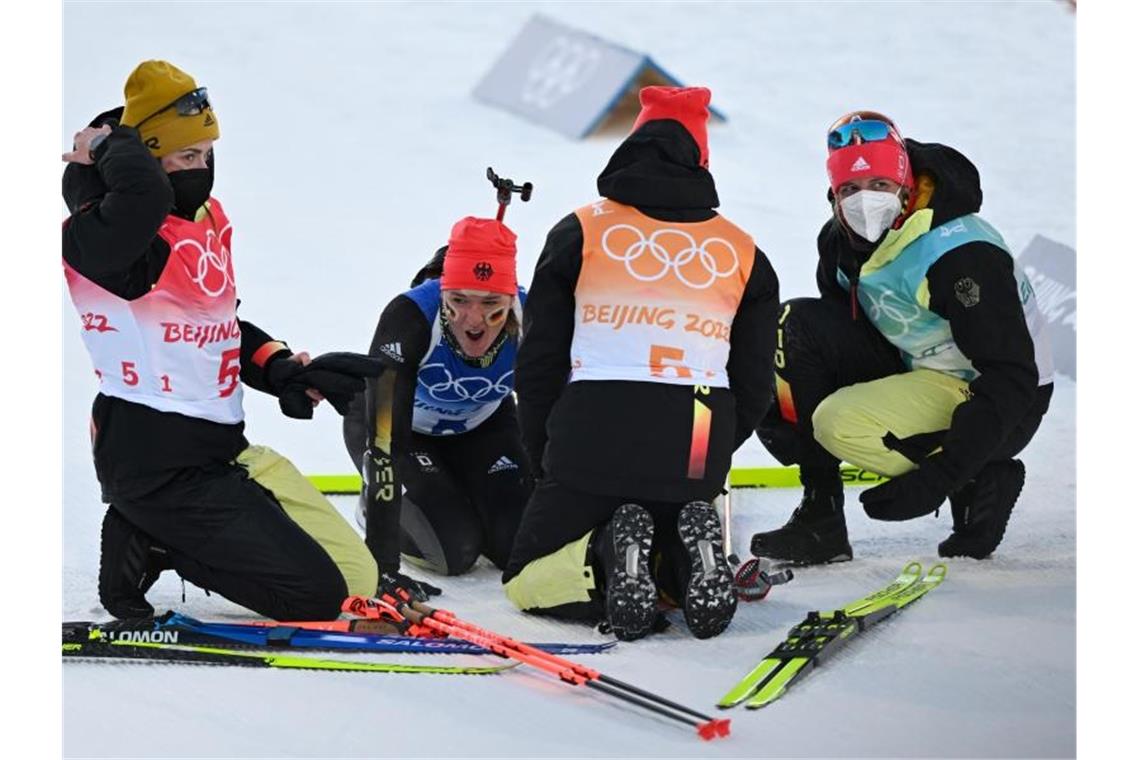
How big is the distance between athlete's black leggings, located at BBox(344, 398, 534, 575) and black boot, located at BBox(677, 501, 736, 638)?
87cm

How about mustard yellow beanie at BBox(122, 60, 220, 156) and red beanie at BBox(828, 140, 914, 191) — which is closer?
mustard yellow beanie at BBox(122, 60, 220, 156)

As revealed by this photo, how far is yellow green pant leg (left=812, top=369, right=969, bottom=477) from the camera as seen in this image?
4859 mm

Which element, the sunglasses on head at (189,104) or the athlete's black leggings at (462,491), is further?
the athlete's black leggings at (462,491)

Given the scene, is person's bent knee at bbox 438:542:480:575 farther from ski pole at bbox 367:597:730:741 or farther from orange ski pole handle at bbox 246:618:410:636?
orange ski pole handle at bbox 246:618:410:636

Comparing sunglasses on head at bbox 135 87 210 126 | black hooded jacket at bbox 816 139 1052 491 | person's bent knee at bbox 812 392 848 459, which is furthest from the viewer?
person's bent knee at bbox 812 392 848 459

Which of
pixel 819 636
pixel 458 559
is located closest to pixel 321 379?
pixel 458 559

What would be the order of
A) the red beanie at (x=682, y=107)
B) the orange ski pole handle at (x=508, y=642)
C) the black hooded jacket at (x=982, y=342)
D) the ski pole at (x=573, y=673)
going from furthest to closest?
1. the black hooded jacket at (x=982, y=342)
2. the red beanie at (x=682, y=107)
3. the orange ski pole handle at (x=508, y=642)
4. the ski pole at (x=573, y=673)

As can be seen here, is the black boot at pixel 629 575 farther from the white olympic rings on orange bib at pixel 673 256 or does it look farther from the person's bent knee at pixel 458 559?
the person's bent knee at pixel 458 559

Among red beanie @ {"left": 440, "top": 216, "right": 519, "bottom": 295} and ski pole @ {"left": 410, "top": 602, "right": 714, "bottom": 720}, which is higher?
red beanie @ {"left": 440, "top": 216, "right": 519, "bottom": 295}

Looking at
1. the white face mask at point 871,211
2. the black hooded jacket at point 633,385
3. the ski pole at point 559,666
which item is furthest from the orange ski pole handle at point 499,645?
the white face mask at point 871,211

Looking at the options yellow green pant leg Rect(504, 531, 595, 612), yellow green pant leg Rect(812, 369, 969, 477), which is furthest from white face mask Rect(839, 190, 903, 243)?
yellow green pant leg Rect(504, 531, 595, 612)

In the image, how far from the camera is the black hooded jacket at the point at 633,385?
4.31m

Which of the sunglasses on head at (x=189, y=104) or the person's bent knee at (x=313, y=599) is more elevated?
the sunglasses on head at (x=189, y=104)

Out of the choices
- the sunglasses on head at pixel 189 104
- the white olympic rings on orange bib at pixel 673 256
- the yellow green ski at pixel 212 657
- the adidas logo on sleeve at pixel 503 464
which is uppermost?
the sunglasses on head at pixel 189 104
